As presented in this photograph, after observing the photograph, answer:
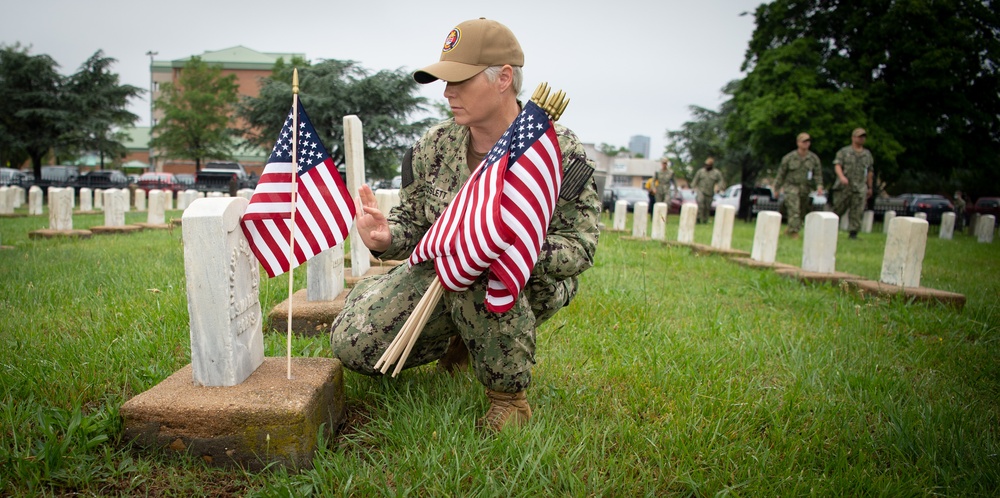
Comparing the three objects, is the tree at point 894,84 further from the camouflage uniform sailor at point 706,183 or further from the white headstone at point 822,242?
the white headstone at point 822,242

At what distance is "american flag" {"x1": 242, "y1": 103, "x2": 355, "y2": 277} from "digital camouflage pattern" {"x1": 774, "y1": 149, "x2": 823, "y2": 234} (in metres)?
10.6

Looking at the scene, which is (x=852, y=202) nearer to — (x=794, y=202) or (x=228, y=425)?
(x=794, y=202)

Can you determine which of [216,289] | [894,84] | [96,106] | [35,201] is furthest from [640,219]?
[96,106]

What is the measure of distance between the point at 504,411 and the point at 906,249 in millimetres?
4356

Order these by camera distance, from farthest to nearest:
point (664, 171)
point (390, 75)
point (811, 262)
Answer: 1. point (390, 75)
2. point (664, 171)
3. point (811, 262)

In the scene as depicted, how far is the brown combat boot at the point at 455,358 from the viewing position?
2.92 meters

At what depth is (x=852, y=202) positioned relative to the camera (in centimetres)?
1194

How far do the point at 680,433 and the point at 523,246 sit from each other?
91cm

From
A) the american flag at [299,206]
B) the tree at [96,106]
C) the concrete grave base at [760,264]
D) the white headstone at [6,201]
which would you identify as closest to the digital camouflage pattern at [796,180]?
the concrete grave base at [760,264]

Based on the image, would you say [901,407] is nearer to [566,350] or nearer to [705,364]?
[705,364]

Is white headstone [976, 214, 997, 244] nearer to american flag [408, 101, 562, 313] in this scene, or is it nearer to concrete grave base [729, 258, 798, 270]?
concrete grave base [729, 258, 798, 270]

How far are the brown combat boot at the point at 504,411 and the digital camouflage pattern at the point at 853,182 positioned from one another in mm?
10856

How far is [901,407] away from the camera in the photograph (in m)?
2.72

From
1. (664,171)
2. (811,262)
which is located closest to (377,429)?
(811,262)
